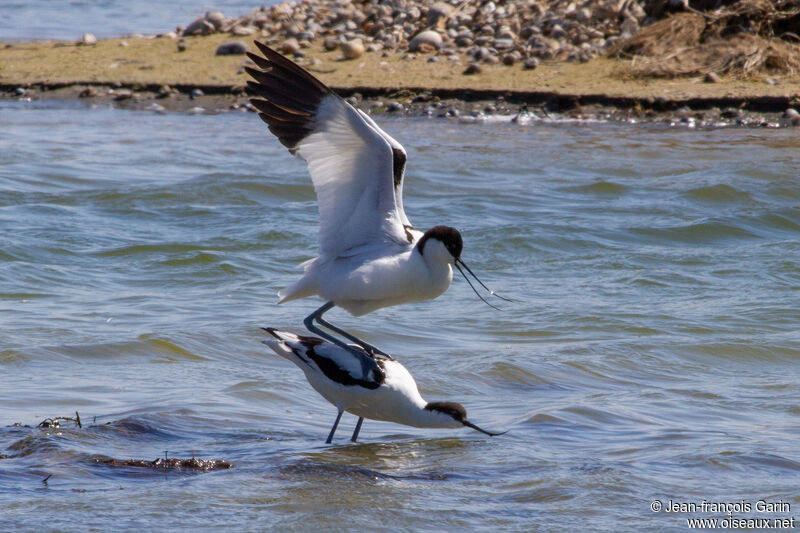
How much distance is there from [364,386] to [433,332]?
248cm

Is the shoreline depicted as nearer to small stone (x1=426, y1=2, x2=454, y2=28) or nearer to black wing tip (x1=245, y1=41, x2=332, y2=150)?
small stone (x1=426, y1=2, x2=454, y2=28)

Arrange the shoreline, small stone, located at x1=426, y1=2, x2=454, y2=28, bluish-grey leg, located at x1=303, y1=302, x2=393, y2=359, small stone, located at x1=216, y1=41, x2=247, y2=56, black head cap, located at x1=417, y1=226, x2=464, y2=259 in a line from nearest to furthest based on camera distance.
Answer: black head cap, located at x1=417, y1=226, x2=464, y2=259
bluish-grey leg, located at x1=303, y1=302, x2=393, y2=359
the shoreline
small stone, located at x1=216, y1=41, x2=247, y2=56
small stone, located at x1=426, y1=2, x2=454, y2=28

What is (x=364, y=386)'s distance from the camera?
569cm

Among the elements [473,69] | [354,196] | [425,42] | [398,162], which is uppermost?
[398,162]

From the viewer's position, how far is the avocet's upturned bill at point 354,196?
18.7ft

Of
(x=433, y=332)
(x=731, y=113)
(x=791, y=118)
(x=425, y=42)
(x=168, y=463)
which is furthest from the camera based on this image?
(x=425, y=42)

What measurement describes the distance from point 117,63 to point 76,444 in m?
13.8

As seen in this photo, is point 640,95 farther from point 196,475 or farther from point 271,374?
point 196,475

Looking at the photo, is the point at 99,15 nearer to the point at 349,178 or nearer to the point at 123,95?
the point at 123,95

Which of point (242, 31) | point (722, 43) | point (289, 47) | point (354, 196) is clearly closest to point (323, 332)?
point (354, 196)

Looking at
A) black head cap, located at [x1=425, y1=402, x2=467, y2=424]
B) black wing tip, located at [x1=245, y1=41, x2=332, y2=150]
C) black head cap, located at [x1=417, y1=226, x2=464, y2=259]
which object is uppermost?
black wing tip, located at [x1=245, y1=41, x2=332, y2=150]

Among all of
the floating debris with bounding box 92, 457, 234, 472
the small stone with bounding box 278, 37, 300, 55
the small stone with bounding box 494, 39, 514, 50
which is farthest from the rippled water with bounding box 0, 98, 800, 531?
the small stone with bounding box 278, 37, 300, 55

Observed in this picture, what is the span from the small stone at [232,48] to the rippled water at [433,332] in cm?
265

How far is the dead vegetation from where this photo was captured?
15.6m
